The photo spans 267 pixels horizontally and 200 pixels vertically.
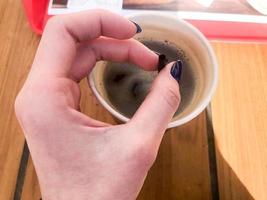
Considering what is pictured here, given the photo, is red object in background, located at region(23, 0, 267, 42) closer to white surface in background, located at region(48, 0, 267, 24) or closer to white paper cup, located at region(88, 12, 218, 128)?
white surface in background, located at region(48, 0, 267, 24)

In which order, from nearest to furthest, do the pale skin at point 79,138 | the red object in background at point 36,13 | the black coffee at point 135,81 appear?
the pale skin at point 79,138 → the black coffee at point 135,81 → the red object in background at point 36,13

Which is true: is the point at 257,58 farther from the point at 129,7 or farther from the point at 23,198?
the point at 23,198

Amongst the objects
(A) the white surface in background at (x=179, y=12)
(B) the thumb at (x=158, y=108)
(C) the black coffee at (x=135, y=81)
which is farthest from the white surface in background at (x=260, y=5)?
(B) the thumb at (x=158, y=108)

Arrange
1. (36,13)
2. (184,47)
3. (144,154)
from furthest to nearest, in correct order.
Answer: (36,13)
(184,47)
(144,154)

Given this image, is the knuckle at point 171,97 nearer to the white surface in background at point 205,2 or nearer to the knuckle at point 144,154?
the knuckle at point 144,154

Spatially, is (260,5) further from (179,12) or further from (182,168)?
(182,168)

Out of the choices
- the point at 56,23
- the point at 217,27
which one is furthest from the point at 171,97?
the point at 217,27

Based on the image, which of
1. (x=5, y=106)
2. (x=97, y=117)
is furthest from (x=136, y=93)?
(x=5, y=106)

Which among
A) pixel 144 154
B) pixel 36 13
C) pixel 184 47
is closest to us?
pixel 144 154
